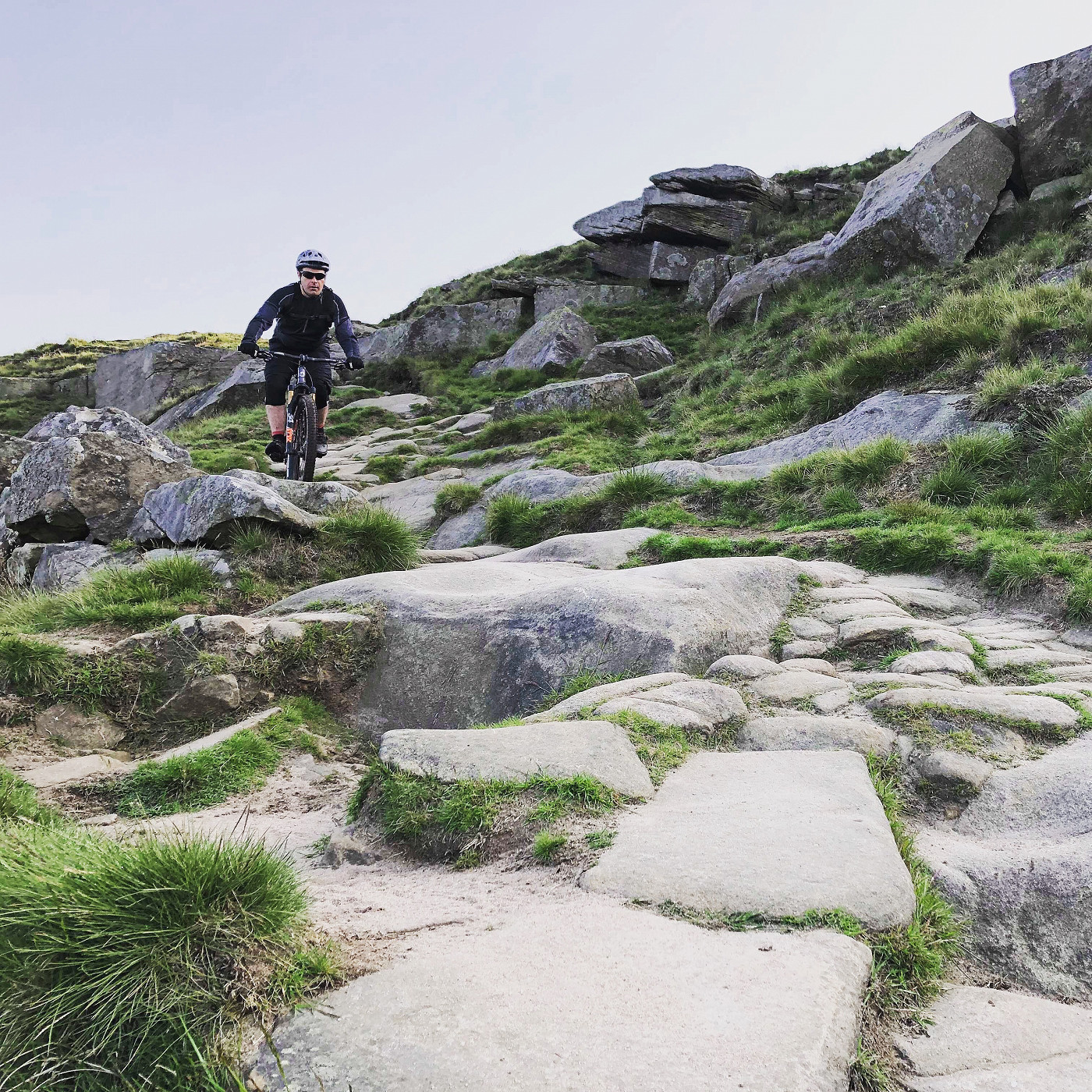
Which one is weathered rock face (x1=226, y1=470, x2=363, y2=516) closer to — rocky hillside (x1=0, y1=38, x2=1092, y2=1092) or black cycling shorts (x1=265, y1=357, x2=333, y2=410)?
rocky hillside (x1=0, y1=38, x2=1092, y2=1092)

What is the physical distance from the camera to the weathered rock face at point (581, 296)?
28.1m

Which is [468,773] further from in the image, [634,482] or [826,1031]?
[634,482]

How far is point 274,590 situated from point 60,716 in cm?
258

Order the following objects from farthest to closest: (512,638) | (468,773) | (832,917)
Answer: (512,638), (468,773), (832,917)

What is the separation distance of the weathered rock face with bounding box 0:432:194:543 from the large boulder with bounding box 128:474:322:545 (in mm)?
963

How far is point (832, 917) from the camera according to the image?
2.31 meters

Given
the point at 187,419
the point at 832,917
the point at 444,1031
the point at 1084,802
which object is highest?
the point at 187,419

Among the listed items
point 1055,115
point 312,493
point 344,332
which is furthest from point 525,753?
point 1055,115

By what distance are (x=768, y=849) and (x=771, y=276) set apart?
1902cm

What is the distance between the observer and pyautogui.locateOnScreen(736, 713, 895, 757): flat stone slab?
3.90 metres

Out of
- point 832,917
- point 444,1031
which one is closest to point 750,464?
point 832,917

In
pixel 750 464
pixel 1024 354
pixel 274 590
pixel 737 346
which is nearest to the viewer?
pixel 274 590

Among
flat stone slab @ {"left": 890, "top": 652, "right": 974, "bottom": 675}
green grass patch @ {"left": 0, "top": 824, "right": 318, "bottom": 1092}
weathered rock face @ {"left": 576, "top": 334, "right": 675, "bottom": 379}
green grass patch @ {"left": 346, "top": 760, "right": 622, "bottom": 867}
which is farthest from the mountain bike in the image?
weathered rock face @ {"left": 576, "top": 334, "right": 675, "bottom": 379}

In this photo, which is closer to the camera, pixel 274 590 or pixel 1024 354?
pixel 274 590
